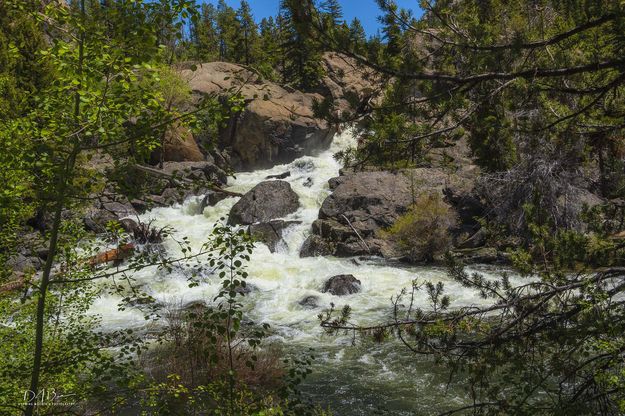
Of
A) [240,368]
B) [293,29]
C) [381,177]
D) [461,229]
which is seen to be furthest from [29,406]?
[381,177]

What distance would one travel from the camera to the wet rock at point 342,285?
13.2 m

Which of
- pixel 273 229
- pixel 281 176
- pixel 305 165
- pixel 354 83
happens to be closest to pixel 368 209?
pixel 273 229

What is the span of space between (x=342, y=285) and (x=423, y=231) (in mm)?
5129

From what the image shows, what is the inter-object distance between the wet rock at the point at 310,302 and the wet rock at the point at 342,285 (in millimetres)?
858

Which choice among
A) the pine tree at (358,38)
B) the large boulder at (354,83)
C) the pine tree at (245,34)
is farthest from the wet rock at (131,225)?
the pine tree at (245,34)

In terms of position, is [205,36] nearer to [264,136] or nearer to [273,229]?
[273,229]

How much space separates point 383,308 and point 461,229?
7.11m

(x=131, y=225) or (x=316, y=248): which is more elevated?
(x=131, y=225)

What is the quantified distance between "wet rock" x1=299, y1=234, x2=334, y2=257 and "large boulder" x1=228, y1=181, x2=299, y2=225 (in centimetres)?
308

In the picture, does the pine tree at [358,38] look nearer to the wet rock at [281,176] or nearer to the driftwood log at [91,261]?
the driftwood log at [91,261]

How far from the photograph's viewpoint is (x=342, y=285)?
13.3 meters

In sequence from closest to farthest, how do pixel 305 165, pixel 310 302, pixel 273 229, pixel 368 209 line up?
pixel 310 302 → pixel 273 229 → pixel 368 209 → pixel 305 165

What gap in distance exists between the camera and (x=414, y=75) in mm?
3959

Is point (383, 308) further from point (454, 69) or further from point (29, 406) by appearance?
point (29, 406)
